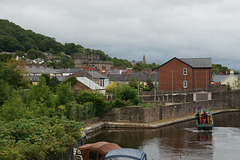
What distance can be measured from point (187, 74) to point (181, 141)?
37562mm

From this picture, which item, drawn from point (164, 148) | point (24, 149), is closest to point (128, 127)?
point (164, 148)

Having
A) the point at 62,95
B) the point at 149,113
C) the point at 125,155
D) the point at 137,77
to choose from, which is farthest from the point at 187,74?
the point at 125,155

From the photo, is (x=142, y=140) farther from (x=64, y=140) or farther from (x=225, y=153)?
(x=64, y=140)

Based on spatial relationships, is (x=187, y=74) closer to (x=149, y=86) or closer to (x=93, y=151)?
(x=149, y=86)

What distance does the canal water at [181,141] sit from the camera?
30.2 meters

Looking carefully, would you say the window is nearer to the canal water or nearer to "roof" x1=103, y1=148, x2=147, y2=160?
"roof" x1=103, y1=148, x2=147, y2=160

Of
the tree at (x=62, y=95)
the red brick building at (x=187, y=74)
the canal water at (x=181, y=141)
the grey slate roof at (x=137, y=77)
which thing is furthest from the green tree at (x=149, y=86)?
the tree at (x=62, y=95)

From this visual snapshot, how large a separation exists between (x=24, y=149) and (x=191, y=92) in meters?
59.9

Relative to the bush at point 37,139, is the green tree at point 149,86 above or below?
above

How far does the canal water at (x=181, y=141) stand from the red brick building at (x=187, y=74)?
78.7ft

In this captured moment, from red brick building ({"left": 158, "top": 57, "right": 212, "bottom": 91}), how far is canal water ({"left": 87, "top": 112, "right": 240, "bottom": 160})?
24.0m

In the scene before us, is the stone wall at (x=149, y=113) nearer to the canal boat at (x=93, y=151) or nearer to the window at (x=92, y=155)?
the canal boat at (x=93, y=151)

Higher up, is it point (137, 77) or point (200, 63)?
point (200, 63)

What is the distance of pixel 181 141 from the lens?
37000 mm
